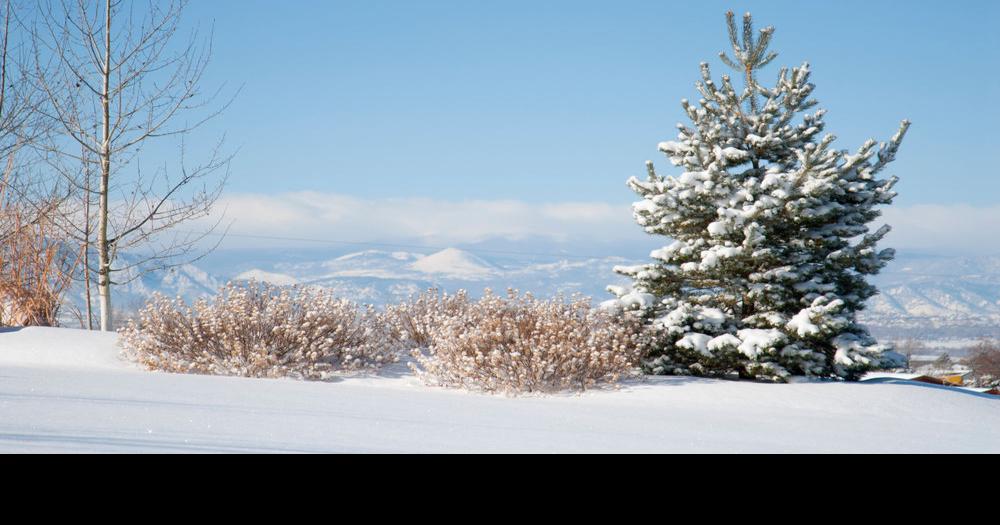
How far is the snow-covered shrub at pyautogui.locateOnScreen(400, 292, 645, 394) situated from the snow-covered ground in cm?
33

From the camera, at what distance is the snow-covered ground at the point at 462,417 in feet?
12.5

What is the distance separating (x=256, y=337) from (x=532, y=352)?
3.23m

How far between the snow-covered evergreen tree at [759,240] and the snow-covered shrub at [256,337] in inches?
129

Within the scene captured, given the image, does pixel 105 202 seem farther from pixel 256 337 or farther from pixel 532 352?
pixel 532 352

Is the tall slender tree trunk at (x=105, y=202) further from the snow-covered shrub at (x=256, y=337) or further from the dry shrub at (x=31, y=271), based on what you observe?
the snow-covered shrub at (x=256, y=337)

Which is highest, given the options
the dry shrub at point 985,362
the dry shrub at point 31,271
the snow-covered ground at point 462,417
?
the dry shrub at point 31,271

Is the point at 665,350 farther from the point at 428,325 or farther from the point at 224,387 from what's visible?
the point at 224,387

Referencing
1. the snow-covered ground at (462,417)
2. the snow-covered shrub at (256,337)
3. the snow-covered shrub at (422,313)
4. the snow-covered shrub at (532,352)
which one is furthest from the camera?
the snow-covered shrub at (422,313)

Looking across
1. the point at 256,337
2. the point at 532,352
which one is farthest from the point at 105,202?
the point at 532,352

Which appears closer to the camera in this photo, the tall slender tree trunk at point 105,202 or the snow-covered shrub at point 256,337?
the snow-covered shrub at point 256,337

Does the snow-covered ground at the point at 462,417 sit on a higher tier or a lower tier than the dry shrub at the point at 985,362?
higher

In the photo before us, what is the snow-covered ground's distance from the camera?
3.79 meters

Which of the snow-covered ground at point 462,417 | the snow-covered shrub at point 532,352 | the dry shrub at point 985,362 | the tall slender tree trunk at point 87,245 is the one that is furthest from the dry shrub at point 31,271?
the dry shrub at point 985,362
